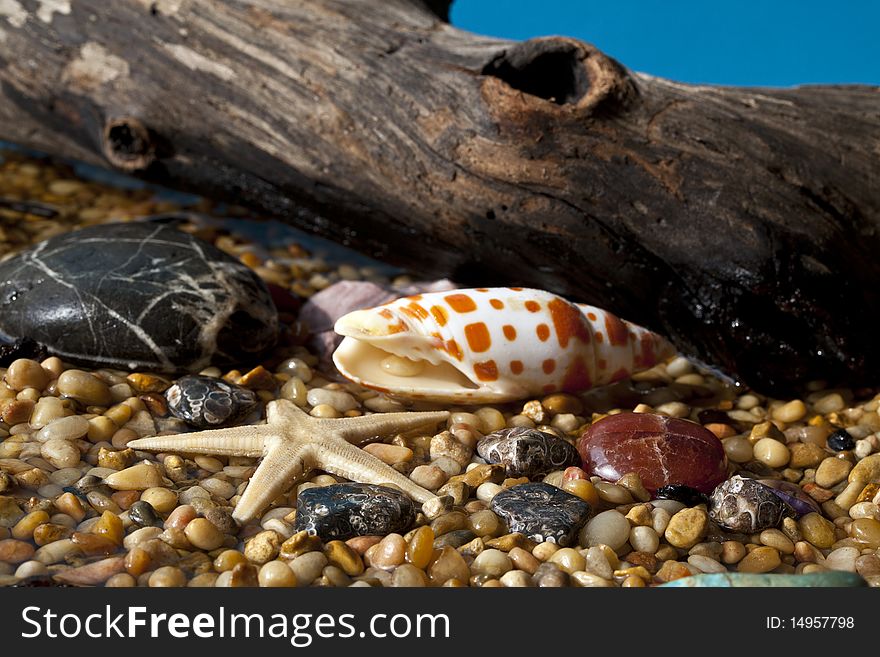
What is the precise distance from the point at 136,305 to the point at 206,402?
22.0 inches

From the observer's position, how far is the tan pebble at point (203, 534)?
2.63m

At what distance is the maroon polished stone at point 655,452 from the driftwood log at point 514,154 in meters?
0.76

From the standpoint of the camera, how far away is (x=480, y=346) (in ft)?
11.2

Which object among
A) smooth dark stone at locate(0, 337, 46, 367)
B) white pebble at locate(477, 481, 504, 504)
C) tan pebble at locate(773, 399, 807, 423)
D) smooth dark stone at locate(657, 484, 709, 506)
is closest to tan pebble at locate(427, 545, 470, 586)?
white pebble at locate(477, 481, 504, 504)

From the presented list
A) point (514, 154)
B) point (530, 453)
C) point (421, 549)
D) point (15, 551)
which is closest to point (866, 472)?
point (530, 453)

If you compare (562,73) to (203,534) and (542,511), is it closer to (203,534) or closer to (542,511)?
(542,511)

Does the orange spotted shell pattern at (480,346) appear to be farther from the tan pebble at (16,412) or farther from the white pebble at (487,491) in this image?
the tan pebble at (16,412)

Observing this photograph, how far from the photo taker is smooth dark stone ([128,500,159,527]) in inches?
107

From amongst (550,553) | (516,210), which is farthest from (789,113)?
(550,553)
